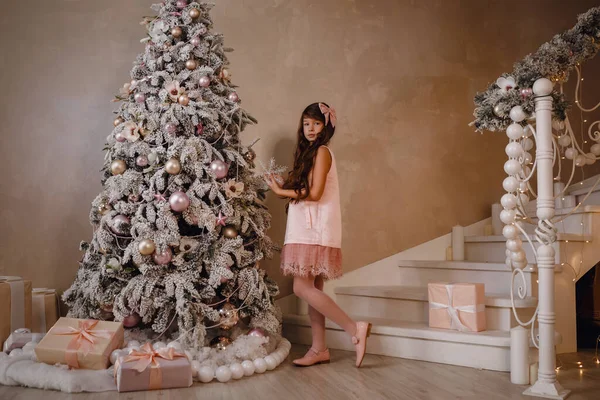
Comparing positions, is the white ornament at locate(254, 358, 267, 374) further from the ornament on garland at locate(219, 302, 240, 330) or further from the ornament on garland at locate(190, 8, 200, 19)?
the ornament on garland at locate(190, 8, 200, 19)

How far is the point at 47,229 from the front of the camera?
10.8 feet

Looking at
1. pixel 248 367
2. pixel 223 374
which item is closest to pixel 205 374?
pixel 223 374

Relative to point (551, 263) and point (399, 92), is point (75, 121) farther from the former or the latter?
point (551, 263)

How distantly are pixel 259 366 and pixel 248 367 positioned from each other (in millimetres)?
72

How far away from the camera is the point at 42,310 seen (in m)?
3.09

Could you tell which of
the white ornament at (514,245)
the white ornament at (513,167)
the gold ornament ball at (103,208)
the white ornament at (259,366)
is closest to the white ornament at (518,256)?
the white ornament at (514,245)

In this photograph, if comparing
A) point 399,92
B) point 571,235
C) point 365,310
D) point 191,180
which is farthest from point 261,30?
point 571,235

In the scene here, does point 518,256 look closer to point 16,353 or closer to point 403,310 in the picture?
point 403,310

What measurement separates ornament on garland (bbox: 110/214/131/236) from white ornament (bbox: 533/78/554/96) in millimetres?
1943

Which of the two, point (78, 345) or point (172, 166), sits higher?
point (172, 166)

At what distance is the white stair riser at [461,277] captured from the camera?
3.24 m

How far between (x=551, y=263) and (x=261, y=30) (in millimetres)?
2328

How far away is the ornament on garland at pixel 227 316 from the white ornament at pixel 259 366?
0.75 feet

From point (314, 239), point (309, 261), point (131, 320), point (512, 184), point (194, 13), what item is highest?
point (194, 13)
